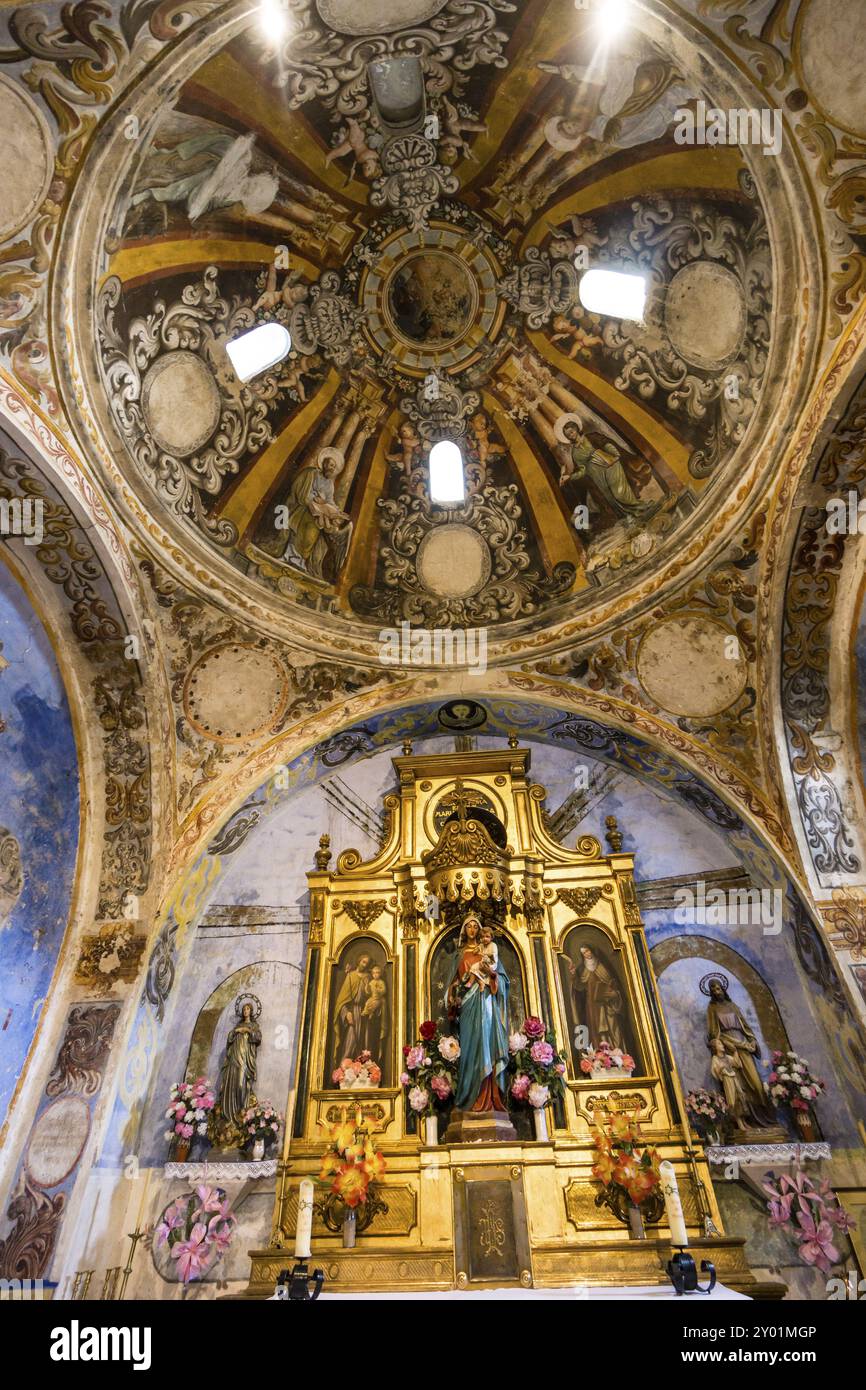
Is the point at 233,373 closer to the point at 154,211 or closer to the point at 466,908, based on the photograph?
the point at 154,211

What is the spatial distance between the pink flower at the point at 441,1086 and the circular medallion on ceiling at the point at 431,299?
35.4 ft

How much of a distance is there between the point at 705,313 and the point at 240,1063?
11819 millimetres

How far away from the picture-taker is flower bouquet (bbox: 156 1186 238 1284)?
866 centimetres

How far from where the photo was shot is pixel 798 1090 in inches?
355

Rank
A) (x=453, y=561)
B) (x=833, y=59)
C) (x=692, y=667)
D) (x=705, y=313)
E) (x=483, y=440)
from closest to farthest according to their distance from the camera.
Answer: (x=833, y=59) < (x=705, y=313) < (x=692, y=667) < (x=483, y=440) < (x=453, y=561)

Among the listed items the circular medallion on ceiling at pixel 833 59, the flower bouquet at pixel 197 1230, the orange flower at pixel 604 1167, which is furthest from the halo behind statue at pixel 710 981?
the circular medallion on ceiling at pixel 833 59

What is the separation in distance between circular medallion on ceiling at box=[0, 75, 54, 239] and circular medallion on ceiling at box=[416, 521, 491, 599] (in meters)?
7.01

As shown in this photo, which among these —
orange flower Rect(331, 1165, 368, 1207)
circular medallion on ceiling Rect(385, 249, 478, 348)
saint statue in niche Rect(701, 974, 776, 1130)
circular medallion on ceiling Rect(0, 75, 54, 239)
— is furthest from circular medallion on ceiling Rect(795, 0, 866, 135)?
orange flower Rect(331, 1165, 368, 1207)

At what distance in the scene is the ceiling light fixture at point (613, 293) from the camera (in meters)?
11.1

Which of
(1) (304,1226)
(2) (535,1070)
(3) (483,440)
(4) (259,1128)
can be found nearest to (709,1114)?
(2) (535,1070)

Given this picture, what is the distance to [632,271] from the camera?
11.0m

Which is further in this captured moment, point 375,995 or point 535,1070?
point 375,995

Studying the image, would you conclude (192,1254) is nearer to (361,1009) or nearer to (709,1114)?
(361,1009)
